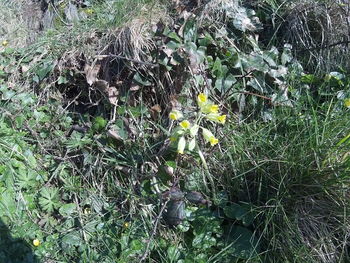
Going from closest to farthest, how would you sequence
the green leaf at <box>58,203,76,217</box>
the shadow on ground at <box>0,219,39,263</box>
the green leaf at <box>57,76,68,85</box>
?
1. the shadow on ground at <box>0,219,39,263</box>
2. the green leaf at <box>58,203,76,217</box>
3. the green leaf at <box>57,76,68,85</box>

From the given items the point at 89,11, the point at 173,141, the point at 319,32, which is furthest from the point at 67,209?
the point at 319,32

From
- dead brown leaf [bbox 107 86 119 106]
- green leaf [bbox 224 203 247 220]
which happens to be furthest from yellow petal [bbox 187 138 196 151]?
dead brown leaf [bbox 107 86 119 106]

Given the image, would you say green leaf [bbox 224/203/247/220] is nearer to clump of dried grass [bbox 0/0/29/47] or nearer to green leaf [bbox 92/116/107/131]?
green leaf [bbox 92/116/107/131]

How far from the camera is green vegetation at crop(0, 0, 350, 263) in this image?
2.34 meters

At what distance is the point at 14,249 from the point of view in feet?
7.44

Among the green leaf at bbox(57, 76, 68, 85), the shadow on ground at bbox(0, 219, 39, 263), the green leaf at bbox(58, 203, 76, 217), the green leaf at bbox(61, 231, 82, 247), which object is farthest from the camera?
the green leaf at bbox(57, 76, 68, 85)

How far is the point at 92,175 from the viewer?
104 inches

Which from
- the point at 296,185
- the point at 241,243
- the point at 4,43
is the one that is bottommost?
the point at 241,243

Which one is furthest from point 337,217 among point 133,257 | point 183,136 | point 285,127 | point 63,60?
point 63,60

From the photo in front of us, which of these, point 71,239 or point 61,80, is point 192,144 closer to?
point 71,239

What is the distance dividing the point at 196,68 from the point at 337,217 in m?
1.12

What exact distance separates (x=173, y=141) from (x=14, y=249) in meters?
0.93

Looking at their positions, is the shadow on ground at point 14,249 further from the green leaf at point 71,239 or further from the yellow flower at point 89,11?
the yellow flower at point 89,11

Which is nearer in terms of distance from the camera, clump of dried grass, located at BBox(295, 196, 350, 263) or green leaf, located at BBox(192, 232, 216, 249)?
clump of dried grass, located at BBox(295, 196, 350, 263)
